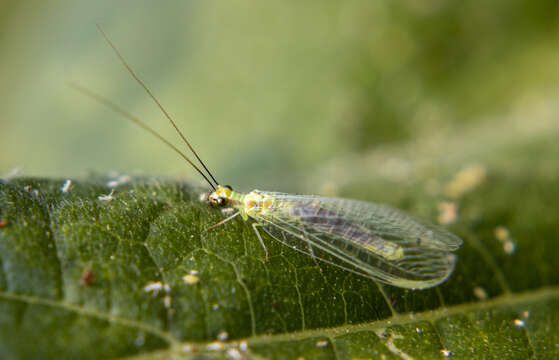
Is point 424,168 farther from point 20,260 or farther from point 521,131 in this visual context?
point 20,260

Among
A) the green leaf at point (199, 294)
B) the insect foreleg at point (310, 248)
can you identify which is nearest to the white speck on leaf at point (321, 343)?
the green leaf at point (199, 294)

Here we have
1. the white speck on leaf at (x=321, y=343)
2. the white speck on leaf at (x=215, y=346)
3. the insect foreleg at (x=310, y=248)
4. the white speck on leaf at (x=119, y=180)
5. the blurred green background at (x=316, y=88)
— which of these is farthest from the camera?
the blurred green background at (x=316, y=88)

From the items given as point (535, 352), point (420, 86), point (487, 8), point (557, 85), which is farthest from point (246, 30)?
point (535, 352)

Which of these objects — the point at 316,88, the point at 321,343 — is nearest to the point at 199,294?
the point at 321,343

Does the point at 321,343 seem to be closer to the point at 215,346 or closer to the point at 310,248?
the point at 215,346

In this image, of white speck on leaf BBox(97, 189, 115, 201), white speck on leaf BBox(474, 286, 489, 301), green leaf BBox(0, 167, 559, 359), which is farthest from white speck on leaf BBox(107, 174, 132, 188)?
white speck on leaf BBox(474, 286, 489, 301)

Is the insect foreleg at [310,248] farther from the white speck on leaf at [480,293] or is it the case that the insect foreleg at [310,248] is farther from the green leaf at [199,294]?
the white speck on leaf at [480,293]
